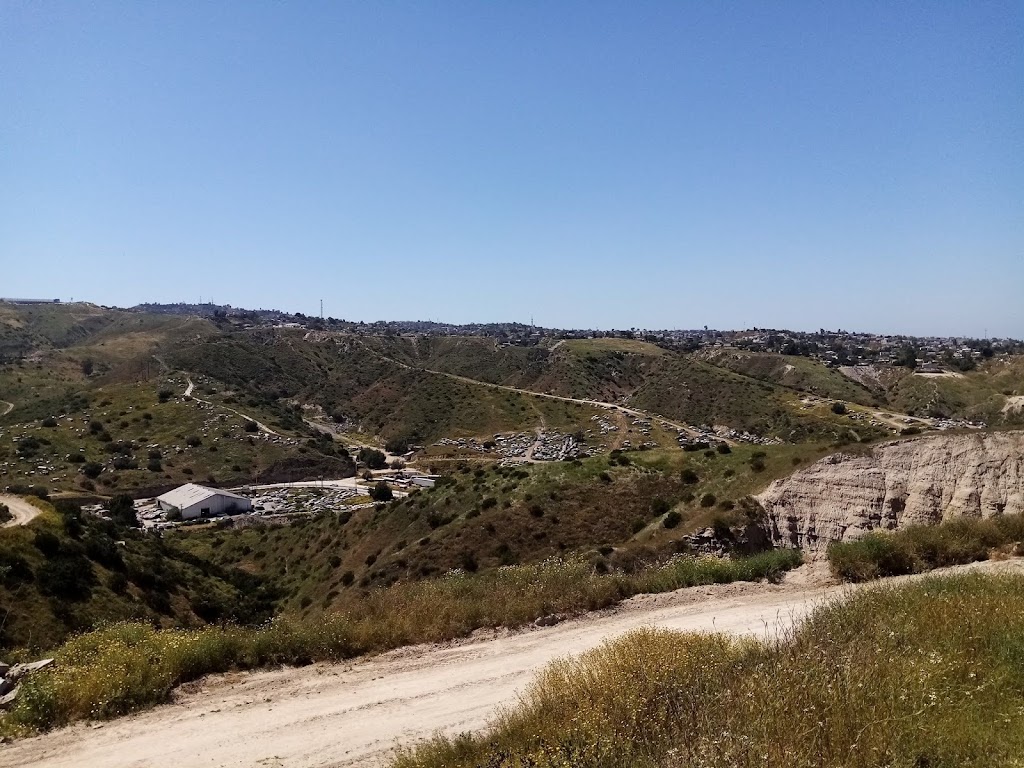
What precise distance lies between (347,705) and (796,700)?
635cm

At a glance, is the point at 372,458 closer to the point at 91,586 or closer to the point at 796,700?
the point at 91,586

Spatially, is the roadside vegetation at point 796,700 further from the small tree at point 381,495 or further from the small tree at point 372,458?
the small tree at point 372,458

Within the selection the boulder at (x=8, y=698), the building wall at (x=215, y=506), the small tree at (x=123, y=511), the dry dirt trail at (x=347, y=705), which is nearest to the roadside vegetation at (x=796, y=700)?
the dry dirt trail at (x=347, y=705)

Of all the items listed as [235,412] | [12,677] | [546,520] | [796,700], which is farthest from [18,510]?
[235,412]

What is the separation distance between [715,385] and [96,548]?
5056 inches

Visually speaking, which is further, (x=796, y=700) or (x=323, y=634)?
(x=323, y=634)

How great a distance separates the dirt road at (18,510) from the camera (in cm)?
3123

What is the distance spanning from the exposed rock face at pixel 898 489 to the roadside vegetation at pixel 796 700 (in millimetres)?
15034

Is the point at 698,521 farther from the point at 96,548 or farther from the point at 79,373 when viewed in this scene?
the point at 79,373

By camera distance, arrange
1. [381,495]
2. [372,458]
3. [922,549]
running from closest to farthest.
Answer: [922,549], [381,495], [372,458]

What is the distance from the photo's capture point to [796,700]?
17.7 feet

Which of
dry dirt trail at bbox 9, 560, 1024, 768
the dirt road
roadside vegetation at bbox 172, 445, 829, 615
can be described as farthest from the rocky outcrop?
the dirt road

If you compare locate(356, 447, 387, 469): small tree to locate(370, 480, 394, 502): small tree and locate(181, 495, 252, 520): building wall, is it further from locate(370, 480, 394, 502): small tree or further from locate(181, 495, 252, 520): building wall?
locate(181, 495, 252, 520): building wall

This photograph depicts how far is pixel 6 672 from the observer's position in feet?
33.3
